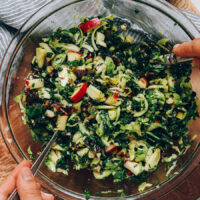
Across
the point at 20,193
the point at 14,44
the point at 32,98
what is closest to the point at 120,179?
the point at 20,193

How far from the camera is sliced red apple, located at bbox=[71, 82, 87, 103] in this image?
1640mm

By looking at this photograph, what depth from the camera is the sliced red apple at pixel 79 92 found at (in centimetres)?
164

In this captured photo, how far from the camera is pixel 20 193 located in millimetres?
1263

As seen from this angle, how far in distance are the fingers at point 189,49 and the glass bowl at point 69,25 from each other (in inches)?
12.4

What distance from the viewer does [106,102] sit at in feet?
5.53

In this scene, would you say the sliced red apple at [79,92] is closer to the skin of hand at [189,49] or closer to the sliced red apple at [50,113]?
the sliced red apple at [50,113]

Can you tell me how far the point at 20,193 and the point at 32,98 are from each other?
0.71 m

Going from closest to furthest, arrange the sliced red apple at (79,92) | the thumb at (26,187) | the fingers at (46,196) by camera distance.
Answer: the thumb at (26,187) < the sliced red apple at (79,92) < the fingers at (46,196)

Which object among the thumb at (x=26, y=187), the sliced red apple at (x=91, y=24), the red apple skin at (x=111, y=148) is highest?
the sliced red apple at (x=91, y=24)

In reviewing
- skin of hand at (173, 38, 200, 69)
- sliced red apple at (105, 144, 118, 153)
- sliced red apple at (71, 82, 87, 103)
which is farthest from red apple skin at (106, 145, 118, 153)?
skin of hand at (173, 38, 200, 69)

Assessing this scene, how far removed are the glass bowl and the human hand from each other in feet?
1.34

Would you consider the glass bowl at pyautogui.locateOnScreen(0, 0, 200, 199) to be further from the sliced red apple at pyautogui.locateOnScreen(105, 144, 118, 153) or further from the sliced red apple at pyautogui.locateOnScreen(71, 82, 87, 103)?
the sliced red apple at pyautogui.locateOnScreen(71, 82, 87, 103)

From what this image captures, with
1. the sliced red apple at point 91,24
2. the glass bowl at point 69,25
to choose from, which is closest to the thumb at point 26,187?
the glass bowl at point 69,25

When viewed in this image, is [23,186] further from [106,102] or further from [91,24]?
[91,24]
